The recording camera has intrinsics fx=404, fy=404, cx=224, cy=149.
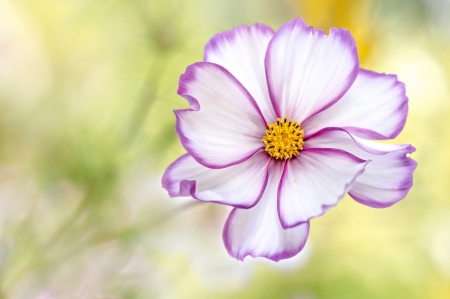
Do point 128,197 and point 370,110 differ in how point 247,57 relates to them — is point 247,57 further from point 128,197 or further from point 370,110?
point 128,197

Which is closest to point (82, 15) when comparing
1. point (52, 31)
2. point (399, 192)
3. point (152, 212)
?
point (52, 31)

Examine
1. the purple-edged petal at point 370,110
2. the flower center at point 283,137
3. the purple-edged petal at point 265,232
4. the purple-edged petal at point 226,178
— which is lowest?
the purple-edged petal at point 265,232

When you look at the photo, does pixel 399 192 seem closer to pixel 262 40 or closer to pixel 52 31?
pixel 262 40

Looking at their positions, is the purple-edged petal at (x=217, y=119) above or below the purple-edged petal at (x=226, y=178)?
above

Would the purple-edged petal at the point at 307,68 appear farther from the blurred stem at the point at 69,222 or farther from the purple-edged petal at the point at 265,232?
the blurred stem at the point at 69,222

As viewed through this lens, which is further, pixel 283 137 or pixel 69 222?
pixel 69 222

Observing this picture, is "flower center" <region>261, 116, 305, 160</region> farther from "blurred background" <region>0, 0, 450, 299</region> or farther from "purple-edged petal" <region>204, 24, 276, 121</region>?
"blurred background" <region>0, 0, 450, 299</region>

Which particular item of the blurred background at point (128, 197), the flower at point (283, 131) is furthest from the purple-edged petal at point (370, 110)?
the blurred background at point (128, 197)

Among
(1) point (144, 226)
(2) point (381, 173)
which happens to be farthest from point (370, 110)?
(1) point (144, 226)
